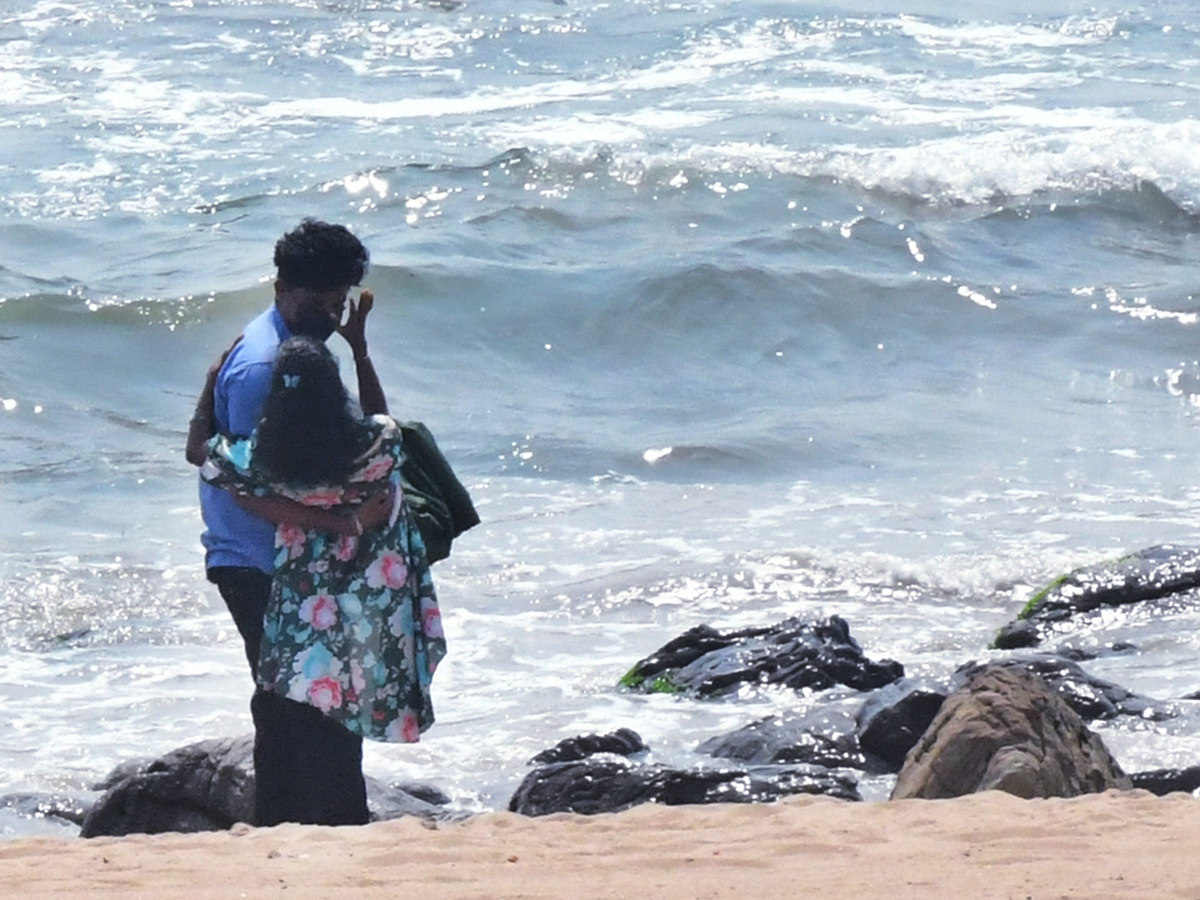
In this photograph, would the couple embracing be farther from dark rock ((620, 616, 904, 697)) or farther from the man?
dark rock ((620, 616, 904, 697))

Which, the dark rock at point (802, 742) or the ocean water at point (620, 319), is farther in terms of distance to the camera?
the ocean water at point (620, 319)

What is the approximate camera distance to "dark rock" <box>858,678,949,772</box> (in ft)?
19.2

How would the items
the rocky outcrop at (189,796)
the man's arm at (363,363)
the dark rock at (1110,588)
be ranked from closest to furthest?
the man's arm at (363,363), the rocky outcrop at (189,796), the dark rock at (1110,588)

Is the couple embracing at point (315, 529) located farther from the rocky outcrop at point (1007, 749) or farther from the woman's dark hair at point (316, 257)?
the rocky outcrop at point (1007, 749)

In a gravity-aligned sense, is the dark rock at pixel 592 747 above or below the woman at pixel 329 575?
below

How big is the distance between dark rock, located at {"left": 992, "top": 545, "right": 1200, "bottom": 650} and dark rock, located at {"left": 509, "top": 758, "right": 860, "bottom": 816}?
2456 millimetres

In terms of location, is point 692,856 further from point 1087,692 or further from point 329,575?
point 1087,692

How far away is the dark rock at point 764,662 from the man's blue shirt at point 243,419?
302 centimetres

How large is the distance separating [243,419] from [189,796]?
62.5 inches

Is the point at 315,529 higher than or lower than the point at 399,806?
higher

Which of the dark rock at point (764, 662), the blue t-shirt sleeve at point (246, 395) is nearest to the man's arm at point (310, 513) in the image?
the blue t-shirt sleeve at point (246, 395)

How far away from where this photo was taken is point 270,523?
4.18 meters

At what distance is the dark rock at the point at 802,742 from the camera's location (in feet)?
19.3

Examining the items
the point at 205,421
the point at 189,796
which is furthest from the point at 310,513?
the point at 189,796
